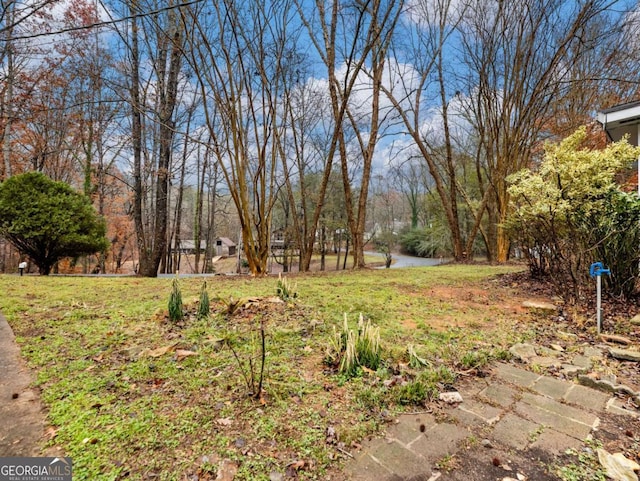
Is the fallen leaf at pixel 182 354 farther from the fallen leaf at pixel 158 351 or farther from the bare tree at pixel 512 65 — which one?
the bare tree at pixel 512 65

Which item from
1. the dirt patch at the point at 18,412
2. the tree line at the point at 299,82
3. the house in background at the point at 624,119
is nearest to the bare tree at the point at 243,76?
the tree line at the point at 299,82

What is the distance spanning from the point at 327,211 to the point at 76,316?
12617mm

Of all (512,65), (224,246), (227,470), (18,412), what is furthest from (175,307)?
(224,246)

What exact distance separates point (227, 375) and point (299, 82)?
899 cm

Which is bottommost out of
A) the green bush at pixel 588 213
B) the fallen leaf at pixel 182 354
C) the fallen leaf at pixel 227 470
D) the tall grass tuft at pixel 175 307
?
the fallen leaf at pixel 227 470

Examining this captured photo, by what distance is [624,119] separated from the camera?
410 centimetres

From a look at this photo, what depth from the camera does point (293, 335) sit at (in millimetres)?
2428

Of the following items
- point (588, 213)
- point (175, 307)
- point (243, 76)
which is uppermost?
point (243, 76)

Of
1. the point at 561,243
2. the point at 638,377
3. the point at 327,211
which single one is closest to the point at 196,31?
the point at 561,243

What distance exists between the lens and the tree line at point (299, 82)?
5.70 meters

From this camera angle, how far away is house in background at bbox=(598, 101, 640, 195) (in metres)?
4.01

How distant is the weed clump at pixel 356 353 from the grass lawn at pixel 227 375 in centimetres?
7

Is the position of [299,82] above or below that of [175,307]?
above

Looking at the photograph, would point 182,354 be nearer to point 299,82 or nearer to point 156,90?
point 156,90
